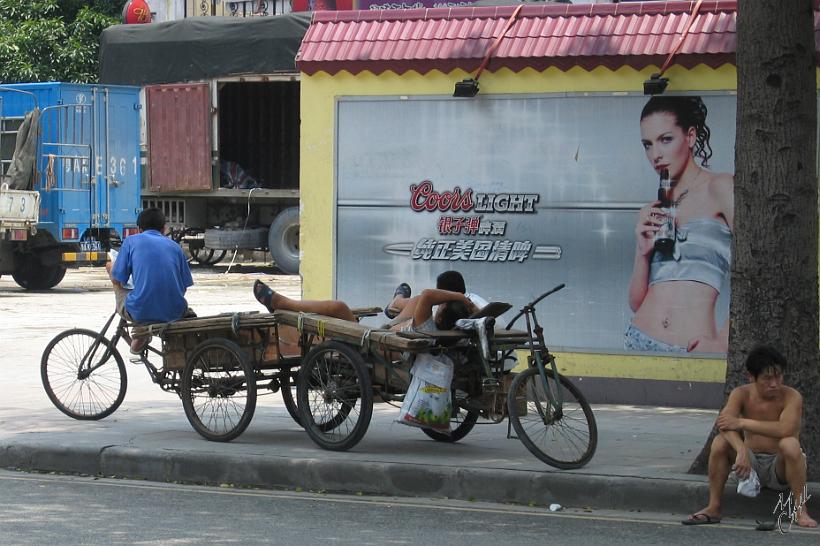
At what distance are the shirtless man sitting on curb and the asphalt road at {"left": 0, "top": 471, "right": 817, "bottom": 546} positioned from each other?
209 millimetres

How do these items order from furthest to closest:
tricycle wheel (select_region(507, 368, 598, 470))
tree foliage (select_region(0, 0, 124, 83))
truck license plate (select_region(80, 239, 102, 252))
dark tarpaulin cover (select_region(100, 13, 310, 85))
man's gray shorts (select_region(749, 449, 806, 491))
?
tree foliage (select_region(0, 0, 124, 83)) < dark tarpaulin cover (select_region(100, 13, 310, 85)) < truck license plate (select_region(80, 239, 102, 252)) < tricycle wheel (select_region(507, 368, 598, 470)) < man's gray shorts (select_region(749, 449, 806, 491))

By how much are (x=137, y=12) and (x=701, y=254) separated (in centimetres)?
2065

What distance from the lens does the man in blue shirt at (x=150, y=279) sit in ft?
34.4

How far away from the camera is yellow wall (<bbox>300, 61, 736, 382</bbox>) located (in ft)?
38.7

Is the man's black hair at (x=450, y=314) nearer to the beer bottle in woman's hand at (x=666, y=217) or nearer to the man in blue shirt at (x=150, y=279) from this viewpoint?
the man in blue shirt at (x=150, y=279)

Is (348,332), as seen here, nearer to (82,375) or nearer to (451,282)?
(451,282)

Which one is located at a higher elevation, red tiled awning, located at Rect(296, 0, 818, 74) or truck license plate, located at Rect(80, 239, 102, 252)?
red tiled awning, located at Rect(296, 0, 818, 74)

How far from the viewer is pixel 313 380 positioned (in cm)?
964

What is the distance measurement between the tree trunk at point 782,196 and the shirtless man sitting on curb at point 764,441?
0.63 m

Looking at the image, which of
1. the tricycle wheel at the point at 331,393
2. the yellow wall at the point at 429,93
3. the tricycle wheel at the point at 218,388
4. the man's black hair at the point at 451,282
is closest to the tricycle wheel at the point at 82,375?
the tricycle wheel at the point at 218,388

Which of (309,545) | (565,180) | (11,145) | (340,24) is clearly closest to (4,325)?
(11,145)

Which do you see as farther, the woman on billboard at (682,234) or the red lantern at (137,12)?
the red lantern at (137,12)

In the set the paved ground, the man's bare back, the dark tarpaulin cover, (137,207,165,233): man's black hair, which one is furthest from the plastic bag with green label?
the dark tarpaulin cover

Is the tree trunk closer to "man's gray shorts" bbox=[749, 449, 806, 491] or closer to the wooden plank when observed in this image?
"man's gray shorts" bbox=[749, 449, 806, 491]
